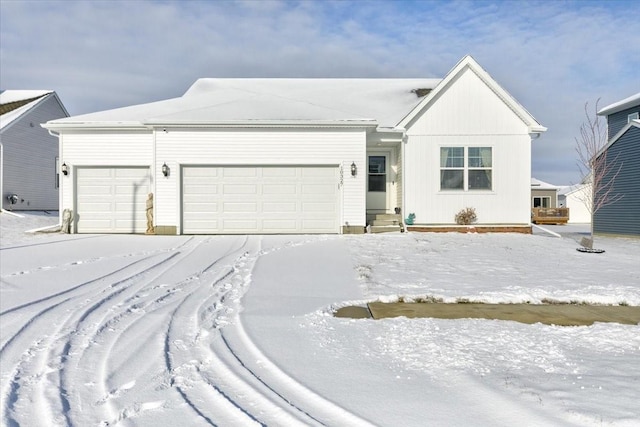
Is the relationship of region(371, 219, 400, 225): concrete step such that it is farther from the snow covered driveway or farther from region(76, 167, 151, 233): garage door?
the snow covered driveway

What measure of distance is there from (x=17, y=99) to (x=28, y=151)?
4.34m

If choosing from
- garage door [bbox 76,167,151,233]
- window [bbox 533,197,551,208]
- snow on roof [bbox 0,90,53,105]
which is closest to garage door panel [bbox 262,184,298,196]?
garage door [bbox 76,167,151,233]

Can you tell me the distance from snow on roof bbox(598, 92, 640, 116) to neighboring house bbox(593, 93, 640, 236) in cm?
516

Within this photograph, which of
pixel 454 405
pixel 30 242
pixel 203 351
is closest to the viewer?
pixel 454 405

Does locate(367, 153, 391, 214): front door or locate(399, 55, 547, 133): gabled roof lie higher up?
locate(399, 55, 547, 133): gabled roof

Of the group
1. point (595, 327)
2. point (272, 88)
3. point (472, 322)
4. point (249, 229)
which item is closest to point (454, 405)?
point (472, 322)

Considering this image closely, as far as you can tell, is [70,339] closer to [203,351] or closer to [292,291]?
[203,351]

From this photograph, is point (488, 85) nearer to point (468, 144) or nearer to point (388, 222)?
point (468, 144)

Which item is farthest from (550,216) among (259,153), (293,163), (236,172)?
(236,172)

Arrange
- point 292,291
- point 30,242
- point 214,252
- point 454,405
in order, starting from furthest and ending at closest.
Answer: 1. point 30,242
2. point 214,252
3. point 292,291
4. point 454,405

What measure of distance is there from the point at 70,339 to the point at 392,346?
301 cm

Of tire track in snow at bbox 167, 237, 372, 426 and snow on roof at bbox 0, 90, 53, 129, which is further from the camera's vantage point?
snow on roof at bbox 0, 90, 53, 129

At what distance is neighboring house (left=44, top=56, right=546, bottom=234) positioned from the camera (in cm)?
1427

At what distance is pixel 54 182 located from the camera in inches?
950
